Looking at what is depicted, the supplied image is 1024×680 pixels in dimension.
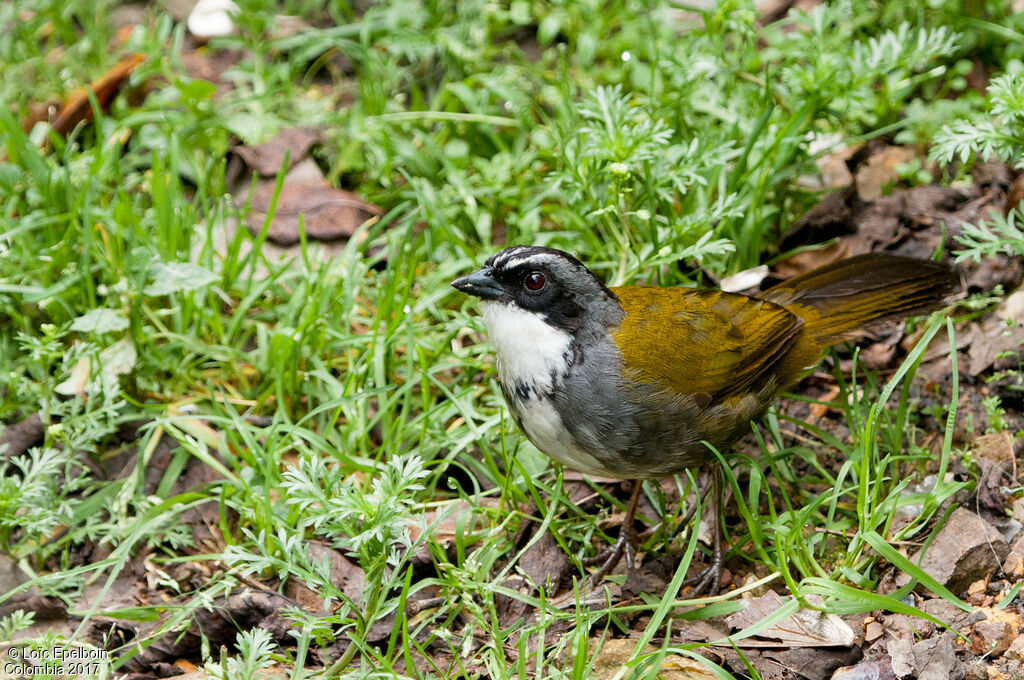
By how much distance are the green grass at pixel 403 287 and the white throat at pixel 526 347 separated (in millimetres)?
375

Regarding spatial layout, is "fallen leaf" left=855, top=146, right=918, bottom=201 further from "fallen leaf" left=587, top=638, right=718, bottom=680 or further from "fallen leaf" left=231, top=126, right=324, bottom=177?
"fallen leaf" left=231, top=126, right=324, bottom=177

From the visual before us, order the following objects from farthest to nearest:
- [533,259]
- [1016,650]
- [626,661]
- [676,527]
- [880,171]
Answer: [880,171], [676,527], [533,259], [626,661], [1016,650]

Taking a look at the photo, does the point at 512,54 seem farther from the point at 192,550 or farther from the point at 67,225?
the point at 192,550

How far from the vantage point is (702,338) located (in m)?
4.25

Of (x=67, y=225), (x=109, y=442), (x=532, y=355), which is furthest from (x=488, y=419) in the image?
(x=67, y=225)

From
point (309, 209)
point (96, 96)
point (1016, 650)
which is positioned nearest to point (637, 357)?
point (1016, 650)

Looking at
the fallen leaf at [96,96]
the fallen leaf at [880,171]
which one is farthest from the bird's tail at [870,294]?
the fallen leaf at [96,96]

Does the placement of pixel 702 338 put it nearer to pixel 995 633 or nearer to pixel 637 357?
pixel 637 357

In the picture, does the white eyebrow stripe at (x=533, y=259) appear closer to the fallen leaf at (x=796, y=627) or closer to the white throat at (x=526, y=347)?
the white throat at (x=526, y=347)

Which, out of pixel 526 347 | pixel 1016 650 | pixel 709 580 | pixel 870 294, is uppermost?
pixel 526 347

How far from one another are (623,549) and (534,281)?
1185 millimetres

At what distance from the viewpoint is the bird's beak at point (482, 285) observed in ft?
13.5

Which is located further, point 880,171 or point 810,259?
point 880,171

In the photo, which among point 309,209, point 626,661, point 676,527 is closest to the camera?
point 626,661
